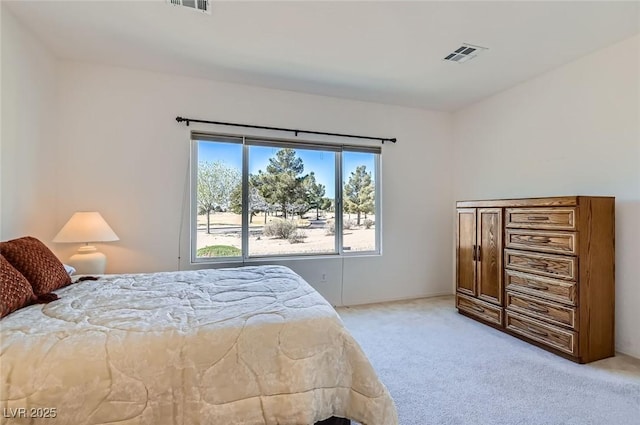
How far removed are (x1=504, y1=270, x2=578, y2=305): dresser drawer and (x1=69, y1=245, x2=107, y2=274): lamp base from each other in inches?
152

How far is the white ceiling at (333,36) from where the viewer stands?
222 centimetres

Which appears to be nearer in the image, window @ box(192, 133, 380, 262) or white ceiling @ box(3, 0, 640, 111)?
white ceiling @ box(3, 0, 640, 111)

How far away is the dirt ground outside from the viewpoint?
3527 millimetres

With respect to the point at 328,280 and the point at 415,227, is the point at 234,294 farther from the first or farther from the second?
the point at 415,227

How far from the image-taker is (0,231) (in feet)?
7.36

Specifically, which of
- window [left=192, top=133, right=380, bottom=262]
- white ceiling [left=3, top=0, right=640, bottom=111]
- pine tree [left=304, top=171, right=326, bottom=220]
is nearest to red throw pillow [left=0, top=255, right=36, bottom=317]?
window [left=192, top=133, right=380, bottom=262]

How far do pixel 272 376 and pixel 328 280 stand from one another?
258cm

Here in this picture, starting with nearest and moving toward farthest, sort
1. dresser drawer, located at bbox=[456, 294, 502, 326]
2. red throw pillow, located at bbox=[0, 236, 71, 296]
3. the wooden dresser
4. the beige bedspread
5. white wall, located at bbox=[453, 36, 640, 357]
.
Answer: the beige bedspread, red throw pillow, located at bbox=[0, 236, 71, 296], the wooden dresser, white wall, located at bbox=[453, 36, 640, 357], dresser drawer, located at bbox=[456, 294, 502, 326]

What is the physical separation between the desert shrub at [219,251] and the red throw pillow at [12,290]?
1786 millimetres

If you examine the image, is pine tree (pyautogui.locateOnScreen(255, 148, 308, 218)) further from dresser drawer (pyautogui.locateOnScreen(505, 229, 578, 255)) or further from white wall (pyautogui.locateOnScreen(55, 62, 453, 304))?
dresser drawer (pyautogui.locateOnScreen(505, 229, 578, 255))

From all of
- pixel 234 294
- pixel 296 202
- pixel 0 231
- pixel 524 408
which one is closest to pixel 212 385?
pixel 234 294

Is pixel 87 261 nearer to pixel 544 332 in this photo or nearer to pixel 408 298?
pixel 408 298

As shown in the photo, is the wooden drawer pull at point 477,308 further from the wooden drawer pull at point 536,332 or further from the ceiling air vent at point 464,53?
the ceiling air vent at point 464,53

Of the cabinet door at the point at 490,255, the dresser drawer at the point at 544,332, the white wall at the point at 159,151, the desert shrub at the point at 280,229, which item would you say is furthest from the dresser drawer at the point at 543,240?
the desert shrub at the point at 280,229
